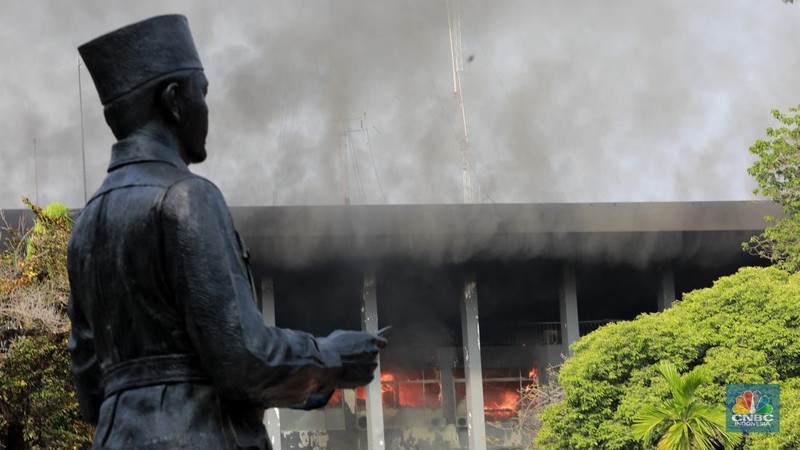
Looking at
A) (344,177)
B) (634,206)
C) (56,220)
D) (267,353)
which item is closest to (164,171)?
(267,353)

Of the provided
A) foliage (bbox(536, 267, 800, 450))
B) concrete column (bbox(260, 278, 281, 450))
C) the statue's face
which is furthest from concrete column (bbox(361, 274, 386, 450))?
the statue's face

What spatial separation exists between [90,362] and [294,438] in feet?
136

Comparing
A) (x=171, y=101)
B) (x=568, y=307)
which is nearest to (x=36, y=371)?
(x=171, y=101)

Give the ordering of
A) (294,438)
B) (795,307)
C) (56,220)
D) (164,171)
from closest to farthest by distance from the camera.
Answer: (164,171) < (56,220) < (795,307) < (294,438)

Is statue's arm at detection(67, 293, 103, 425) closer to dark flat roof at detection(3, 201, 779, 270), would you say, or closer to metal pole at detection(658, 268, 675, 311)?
dark flat roof at detection(3, 201, 779, 270)

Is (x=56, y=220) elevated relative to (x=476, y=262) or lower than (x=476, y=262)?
lower

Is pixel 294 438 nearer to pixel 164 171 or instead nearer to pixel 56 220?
pixel 56 220

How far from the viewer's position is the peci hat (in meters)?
3.66

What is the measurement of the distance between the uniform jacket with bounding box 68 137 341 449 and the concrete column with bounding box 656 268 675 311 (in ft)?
131

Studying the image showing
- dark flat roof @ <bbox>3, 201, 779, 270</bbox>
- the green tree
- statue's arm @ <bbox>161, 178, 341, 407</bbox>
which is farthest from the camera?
dark flat roof @ <bbox>3, 201, 779, 270</bbox>

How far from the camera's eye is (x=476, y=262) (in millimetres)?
41750

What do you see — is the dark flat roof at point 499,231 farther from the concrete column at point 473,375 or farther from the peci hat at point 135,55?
the peci hat at point 135,55

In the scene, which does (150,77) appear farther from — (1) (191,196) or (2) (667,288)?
(2) (667,288)

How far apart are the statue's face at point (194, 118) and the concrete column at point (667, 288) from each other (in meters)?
39.9
